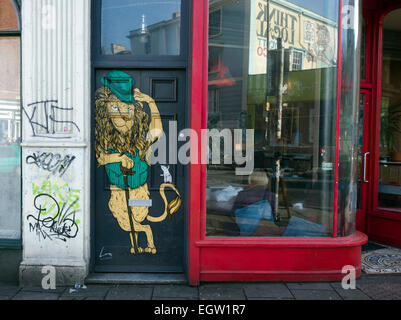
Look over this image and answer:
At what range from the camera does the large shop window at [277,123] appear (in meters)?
4.47

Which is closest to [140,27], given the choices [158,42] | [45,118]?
[158,42]

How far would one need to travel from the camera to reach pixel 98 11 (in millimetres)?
4367

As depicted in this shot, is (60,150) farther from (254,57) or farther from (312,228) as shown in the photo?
(312,228)

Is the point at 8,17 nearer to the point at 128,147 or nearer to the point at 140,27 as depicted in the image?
the point at 140,27

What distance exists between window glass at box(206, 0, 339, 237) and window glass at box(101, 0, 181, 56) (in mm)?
636

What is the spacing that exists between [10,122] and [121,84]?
159cm

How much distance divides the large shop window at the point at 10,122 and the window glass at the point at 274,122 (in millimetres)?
2561

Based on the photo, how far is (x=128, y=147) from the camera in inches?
176

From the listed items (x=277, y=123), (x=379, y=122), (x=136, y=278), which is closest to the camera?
(x=136, y=278)

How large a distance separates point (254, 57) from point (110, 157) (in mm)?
2300

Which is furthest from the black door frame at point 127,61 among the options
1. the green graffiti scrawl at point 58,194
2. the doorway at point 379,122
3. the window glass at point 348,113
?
the doorway at point 379,122

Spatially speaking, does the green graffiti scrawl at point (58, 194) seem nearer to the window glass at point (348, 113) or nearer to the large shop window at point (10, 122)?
the large shop window at point (10, 122)

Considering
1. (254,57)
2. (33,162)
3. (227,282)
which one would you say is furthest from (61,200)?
(254,57)

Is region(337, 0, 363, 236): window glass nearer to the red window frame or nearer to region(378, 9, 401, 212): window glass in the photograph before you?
the red window frame
